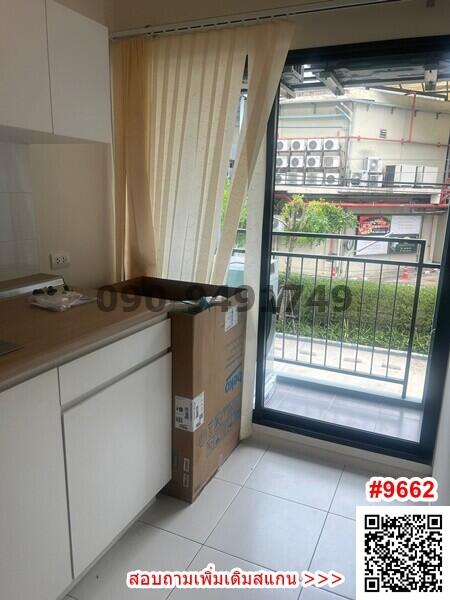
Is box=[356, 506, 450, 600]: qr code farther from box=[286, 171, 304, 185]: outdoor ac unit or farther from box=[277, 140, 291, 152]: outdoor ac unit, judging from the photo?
box=[286, 171, 304, 185]: outdoor ac unit

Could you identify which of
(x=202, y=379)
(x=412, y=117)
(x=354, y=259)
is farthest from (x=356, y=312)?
(x=202, y=379)

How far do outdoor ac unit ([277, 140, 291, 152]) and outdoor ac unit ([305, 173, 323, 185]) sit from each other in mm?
233

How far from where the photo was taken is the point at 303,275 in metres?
3.24

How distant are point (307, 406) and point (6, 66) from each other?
2.40 m

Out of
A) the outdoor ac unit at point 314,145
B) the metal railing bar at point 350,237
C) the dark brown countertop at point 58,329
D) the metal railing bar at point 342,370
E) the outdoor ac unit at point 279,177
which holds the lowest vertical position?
the metal railing bar at point 342,370

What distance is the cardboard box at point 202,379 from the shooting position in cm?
172

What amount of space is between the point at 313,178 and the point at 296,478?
1766 millimetres

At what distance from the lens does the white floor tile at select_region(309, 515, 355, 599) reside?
4.97 feet

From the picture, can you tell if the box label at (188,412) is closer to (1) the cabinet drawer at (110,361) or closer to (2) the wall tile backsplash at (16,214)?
(1) the cabinet drawer at (110,361)

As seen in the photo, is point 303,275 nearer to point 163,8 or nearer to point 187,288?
point 187,288

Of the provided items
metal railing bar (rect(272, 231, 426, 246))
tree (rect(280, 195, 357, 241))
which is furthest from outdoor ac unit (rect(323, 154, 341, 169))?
metal railing bar (rect(272, 231, 426, 246))

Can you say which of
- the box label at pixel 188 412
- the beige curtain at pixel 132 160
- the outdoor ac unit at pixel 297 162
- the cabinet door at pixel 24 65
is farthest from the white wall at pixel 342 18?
the box label at pixel 188 412

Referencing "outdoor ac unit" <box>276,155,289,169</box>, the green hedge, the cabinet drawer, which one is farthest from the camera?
the green hedge

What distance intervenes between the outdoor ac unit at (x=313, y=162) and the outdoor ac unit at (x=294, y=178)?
0.25ft
